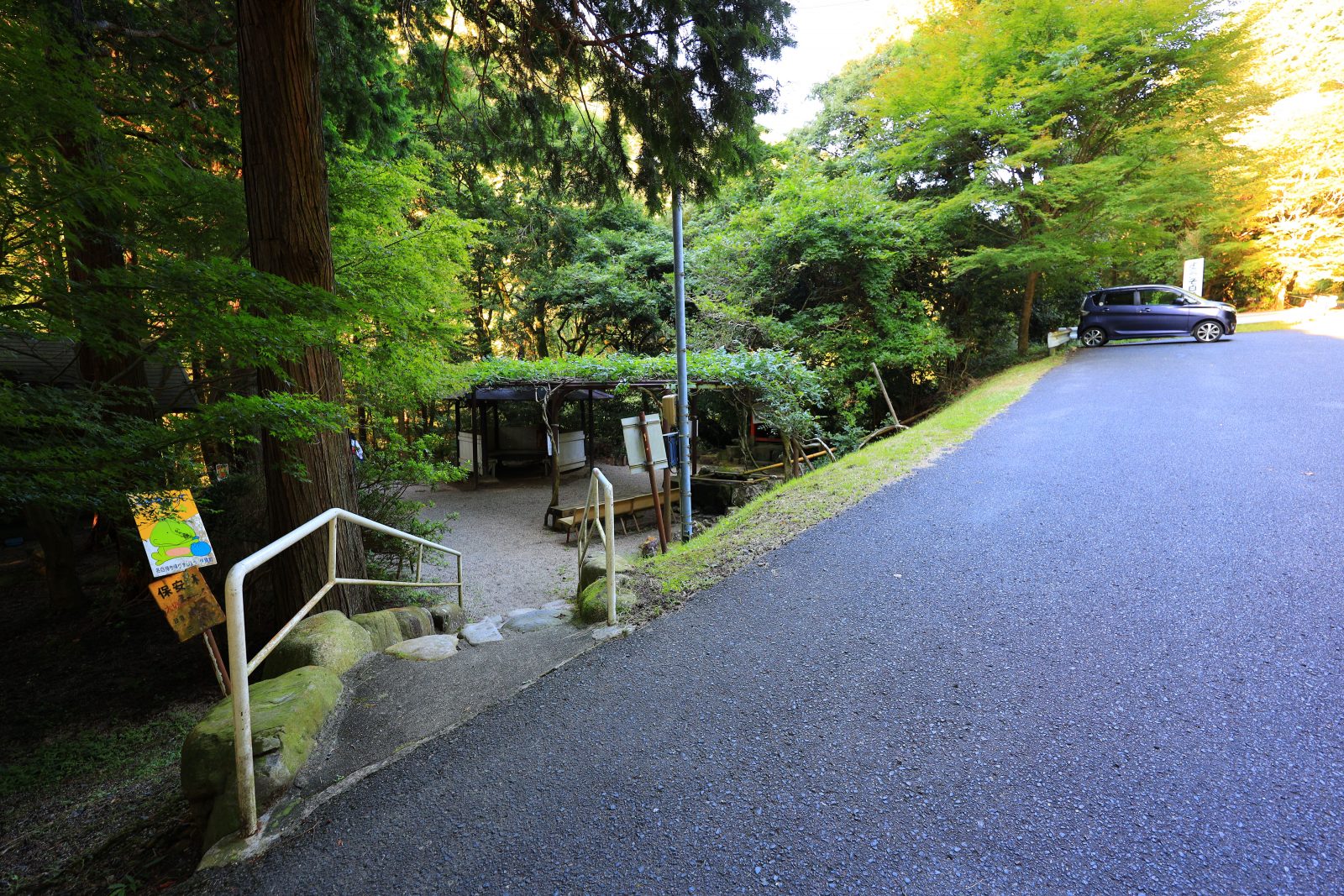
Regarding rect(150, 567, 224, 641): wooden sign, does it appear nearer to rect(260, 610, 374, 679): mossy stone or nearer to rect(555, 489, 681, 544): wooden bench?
rect(260, 610, 374, 679): mossy stone

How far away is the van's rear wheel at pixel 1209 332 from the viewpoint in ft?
42.6

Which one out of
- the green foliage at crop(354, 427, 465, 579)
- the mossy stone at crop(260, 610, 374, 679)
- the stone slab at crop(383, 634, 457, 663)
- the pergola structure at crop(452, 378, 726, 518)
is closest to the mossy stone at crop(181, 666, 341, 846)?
the mossy stone at crop(260, 610, 374, 679)

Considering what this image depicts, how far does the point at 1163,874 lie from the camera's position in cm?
160

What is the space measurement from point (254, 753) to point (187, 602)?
6.39 ft

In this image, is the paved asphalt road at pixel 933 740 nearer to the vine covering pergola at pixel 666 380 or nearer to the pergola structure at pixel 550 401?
the vine covering pergola at pixel 666 380

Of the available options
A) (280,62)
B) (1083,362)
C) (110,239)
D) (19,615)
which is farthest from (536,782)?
(1083,362)

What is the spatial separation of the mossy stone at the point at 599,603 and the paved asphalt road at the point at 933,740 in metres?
0.42

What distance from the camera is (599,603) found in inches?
146

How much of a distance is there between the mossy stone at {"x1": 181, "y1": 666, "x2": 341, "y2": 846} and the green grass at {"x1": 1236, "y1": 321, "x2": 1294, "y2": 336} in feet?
65.0

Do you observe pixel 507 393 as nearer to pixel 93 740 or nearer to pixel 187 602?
pixel 93 740

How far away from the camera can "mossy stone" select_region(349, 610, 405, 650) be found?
12.0 ft

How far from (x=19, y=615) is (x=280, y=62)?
23.5 ft

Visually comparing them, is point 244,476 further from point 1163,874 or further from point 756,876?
point 1163,874

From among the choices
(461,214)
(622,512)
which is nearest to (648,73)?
(622,512)
